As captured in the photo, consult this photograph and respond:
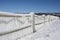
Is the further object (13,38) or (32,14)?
(32,14)

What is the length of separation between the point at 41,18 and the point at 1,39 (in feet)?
19.7

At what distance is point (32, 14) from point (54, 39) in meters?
1.72

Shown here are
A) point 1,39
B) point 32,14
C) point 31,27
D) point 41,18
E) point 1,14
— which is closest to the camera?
point 1,14

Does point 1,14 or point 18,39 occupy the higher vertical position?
point 1,14

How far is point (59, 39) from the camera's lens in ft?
10.4

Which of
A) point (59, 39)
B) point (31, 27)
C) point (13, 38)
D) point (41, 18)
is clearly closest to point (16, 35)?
point (13, 38)

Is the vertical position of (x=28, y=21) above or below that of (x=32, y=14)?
below

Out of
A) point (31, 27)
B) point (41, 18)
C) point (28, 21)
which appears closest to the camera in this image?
point (31, 27)

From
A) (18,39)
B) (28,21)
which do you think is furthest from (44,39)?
(28,21)

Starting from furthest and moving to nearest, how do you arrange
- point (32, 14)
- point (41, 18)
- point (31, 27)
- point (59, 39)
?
point (41, 18)
point (31, 27)
point (32, 14)
point (59, 39)

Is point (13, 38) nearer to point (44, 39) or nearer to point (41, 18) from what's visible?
point (44, 39)

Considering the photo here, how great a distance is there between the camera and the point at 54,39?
321 cm

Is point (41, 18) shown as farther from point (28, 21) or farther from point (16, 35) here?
point (16, 35)

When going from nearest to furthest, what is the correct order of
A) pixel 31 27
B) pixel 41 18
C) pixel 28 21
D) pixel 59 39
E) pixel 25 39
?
1. pixel 59 39
2. pixel 25 39
3. pixel 31 27
4. pixel 28 21
5. pixel 41 18
